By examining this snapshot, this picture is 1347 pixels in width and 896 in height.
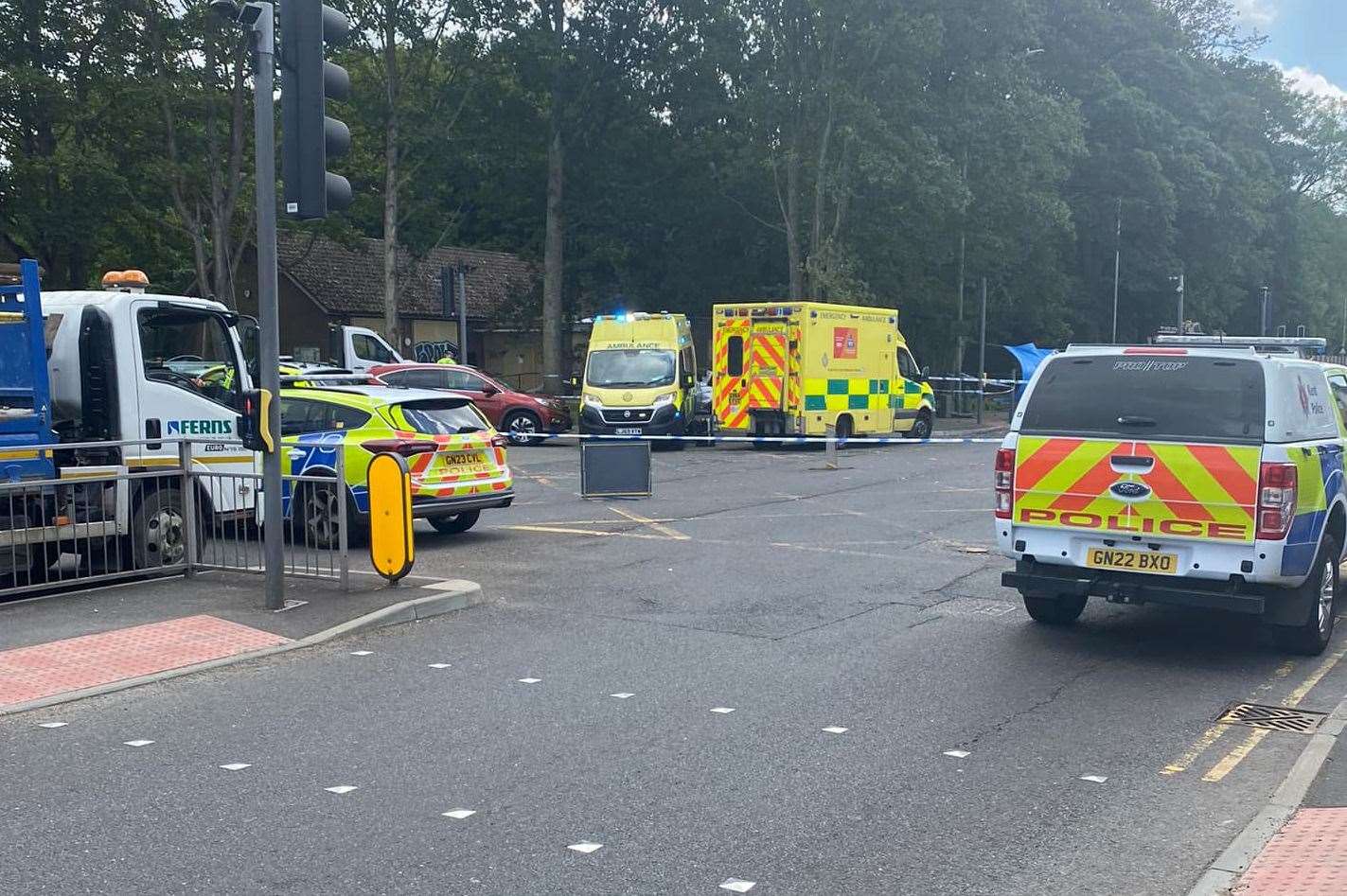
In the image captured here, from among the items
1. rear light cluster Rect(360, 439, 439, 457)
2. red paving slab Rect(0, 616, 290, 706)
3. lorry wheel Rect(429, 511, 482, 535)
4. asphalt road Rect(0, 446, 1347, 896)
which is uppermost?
rear light cluster Rect(360, 439, 439, 457)

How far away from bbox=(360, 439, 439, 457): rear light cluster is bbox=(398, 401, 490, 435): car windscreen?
0.68ft

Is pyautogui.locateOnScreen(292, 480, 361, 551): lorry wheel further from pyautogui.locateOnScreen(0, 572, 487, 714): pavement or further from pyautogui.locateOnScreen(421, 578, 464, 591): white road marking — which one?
pyautogui.locateOnScreen(421, 578, 464, 591): white road marking

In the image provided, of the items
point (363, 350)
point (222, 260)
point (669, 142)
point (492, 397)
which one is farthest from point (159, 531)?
point (669, 142)

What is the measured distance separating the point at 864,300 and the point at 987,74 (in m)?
7.64

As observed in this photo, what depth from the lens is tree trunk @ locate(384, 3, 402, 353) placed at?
33875 mm

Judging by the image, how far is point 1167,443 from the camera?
827 centimetres

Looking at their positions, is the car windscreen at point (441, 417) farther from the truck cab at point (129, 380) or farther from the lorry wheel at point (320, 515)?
the truck cab at point (129, 380)

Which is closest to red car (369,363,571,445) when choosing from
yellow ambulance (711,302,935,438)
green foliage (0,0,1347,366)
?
yellow ambulance (711,302,935,438)

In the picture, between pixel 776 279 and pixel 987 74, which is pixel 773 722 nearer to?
pixel 987 74

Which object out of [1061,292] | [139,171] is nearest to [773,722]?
[139,171]

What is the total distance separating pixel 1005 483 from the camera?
8.94 metres

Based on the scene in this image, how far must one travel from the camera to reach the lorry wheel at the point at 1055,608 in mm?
9555

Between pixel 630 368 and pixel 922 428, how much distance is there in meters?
7.60

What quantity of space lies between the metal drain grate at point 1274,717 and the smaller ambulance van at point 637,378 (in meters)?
18.9
